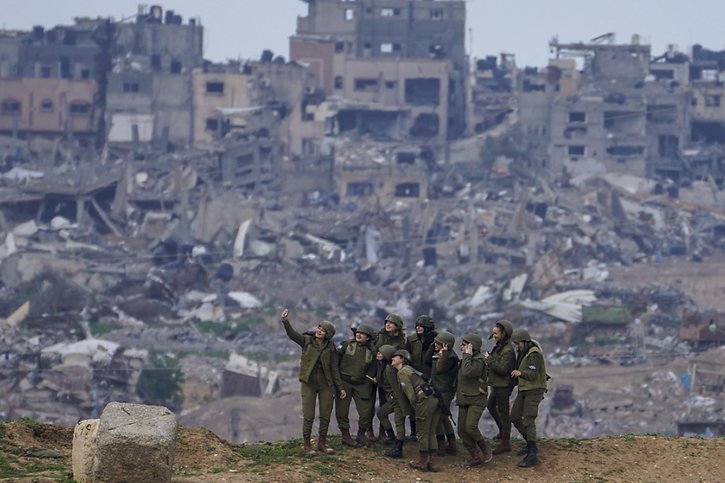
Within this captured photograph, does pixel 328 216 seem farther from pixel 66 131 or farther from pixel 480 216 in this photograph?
pixel 66 131

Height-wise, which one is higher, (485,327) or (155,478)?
(155,478)

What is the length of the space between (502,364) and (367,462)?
4.45ft

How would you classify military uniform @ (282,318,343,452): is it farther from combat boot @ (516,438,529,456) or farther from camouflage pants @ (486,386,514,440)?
combat boot @ (516,438,529,456)

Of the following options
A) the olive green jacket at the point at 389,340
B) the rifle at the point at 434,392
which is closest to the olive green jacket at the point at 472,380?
the rifle at the point at 434,392

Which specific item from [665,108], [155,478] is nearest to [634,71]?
[665,108]

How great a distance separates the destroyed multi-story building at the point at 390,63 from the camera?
227 ft

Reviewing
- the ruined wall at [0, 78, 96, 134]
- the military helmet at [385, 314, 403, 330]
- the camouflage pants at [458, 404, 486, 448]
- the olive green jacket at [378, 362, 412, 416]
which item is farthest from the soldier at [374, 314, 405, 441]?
the ruined wall at [0, 78, 96, 134]

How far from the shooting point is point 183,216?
55.1m

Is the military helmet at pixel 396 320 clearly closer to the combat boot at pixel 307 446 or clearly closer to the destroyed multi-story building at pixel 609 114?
the combat boot at pixel 307 446

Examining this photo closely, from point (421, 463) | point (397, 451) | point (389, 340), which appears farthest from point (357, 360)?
point (421, 463)

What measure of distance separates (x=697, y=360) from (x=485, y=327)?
727 centimetres

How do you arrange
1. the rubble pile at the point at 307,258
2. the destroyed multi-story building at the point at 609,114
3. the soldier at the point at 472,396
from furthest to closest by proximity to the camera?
the destroyed multi-story building at the point at 609,114, the rubble pile at the point at 307,258, the soldier at the point at 472,396

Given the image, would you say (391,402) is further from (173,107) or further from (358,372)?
(173,107)

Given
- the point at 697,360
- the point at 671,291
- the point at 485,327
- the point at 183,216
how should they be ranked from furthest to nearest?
the point at 183,216, the point at 671,291, the point at 485,327, the point at 697,360
